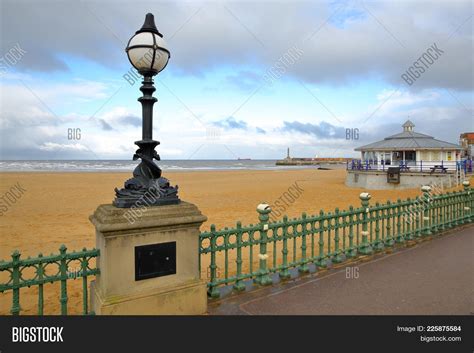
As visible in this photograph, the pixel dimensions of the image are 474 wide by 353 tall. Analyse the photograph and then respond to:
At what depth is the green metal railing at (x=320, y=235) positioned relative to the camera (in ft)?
17.9

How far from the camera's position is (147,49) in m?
4.48

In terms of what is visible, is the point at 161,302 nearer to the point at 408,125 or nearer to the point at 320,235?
the point at 320,235

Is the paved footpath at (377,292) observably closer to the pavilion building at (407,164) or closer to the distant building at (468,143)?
the pavilion building at (407,164)

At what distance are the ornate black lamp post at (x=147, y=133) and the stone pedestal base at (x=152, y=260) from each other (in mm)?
213

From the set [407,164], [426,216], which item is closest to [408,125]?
[407,164]

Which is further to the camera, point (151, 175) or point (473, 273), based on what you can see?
point (473, 273)

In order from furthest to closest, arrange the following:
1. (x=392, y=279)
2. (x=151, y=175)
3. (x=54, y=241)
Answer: (x=54, y=241), (x=392, y=279), (x=151, y=175)

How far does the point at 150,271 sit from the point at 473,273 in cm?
592

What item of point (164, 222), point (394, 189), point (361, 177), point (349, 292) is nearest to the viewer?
point (164, 222)

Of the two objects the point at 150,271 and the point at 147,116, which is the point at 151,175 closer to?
the point at 147,116

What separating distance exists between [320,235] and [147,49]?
4.52m

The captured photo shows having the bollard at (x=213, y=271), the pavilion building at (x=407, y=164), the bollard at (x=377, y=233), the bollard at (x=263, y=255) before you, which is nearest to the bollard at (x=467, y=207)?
the bollard at (x=377, y=233)
